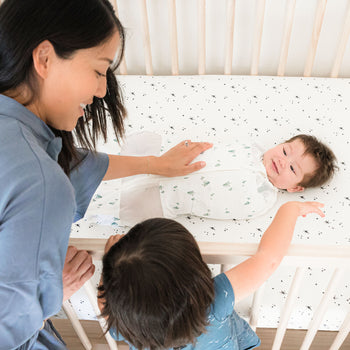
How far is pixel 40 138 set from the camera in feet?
2.00

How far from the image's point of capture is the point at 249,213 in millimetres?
1061

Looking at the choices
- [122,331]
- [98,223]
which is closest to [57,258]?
[122,331]

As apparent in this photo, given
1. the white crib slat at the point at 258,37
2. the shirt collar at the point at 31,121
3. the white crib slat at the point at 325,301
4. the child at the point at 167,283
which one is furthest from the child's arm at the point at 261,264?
the white crib slat at the point at 258,37

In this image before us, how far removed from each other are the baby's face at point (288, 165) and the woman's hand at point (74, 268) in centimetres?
70

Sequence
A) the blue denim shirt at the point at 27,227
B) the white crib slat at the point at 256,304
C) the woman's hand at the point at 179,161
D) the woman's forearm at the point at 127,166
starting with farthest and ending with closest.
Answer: the woman's hand at the point at 179,161, the woman's forearm at the point at 127,166, the white crib slat at the point at 256,304, the blue denim shirt at the point at 27,227

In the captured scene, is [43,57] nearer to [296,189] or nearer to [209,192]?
[209,192]

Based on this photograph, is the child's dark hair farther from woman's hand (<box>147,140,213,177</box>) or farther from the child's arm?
woman's hand (<box>147,140,213,177</box>)

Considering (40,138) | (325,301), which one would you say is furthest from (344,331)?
(40,138)

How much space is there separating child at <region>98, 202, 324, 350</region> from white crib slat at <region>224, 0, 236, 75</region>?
950mm

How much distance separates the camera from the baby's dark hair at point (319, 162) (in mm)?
1117

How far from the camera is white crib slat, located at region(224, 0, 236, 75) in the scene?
1.33 m

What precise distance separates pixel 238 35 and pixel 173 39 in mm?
276

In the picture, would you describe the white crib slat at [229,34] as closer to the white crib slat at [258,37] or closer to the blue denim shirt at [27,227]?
the white crib slat at [258,37]

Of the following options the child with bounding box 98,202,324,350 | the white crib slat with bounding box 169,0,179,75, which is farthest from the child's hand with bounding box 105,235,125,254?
the white crib slat with bounding box 169,0,179,75
